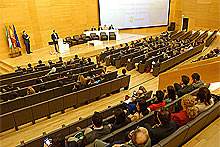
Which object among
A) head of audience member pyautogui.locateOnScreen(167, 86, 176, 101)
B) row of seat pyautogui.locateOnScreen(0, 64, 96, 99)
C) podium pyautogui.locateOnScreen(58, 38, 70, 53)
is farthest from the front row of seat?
head of audience member pyautogui.locateOnScreen(167, 86, 176, 101)

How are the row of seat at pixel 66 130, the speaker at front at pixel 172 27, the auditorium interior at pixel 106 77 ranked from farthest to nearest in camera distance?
the speaker at front at pixel 172 27, the row of seat at pixel 66 130, the auditorium interior at pixel 106 77

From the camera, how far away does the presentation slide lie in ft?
51.6

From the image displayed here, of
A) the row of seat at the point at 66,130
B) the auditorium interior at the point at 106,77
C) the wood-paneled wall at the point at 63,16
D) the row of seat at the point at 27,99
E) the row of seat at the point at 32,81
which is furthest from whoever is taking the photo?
the wood-paneled wall at the point at 63,16

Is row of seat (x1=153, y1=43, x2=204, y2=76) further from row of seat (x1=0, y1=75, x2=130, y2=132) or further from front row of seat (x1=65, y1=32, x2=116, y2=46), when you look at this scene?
front row of seat (x1=65, y1=32, x2=116, y2=46)

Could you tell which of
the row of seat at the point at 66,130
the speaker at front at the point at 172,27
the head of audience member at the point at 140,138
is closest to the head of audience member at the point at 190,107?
the head of audience member at the point at 140,138

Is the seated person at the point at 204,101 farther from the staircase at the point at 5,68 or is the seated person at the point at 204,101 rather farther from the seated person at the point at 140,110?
the staircase at the point at 5,68

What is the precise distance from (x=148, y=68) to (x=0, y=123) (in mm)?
5840

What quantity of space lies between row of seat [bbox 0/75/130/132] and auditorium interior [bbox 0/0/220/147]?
26 millimetres

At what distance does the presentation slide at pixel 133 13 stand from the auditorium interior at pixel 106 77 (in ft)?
0.28

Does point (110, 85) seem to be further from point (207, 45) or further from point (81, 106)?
point (207, 45)

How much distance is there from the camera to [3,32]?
1016 centimetres

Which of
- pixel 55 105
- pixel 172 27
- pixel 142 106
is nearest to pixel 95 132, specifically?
A: pixel 142 106

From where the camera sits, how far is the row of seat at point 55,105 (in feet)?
13.5

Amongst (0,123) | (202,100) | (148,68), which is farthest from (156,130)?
(148,68)
